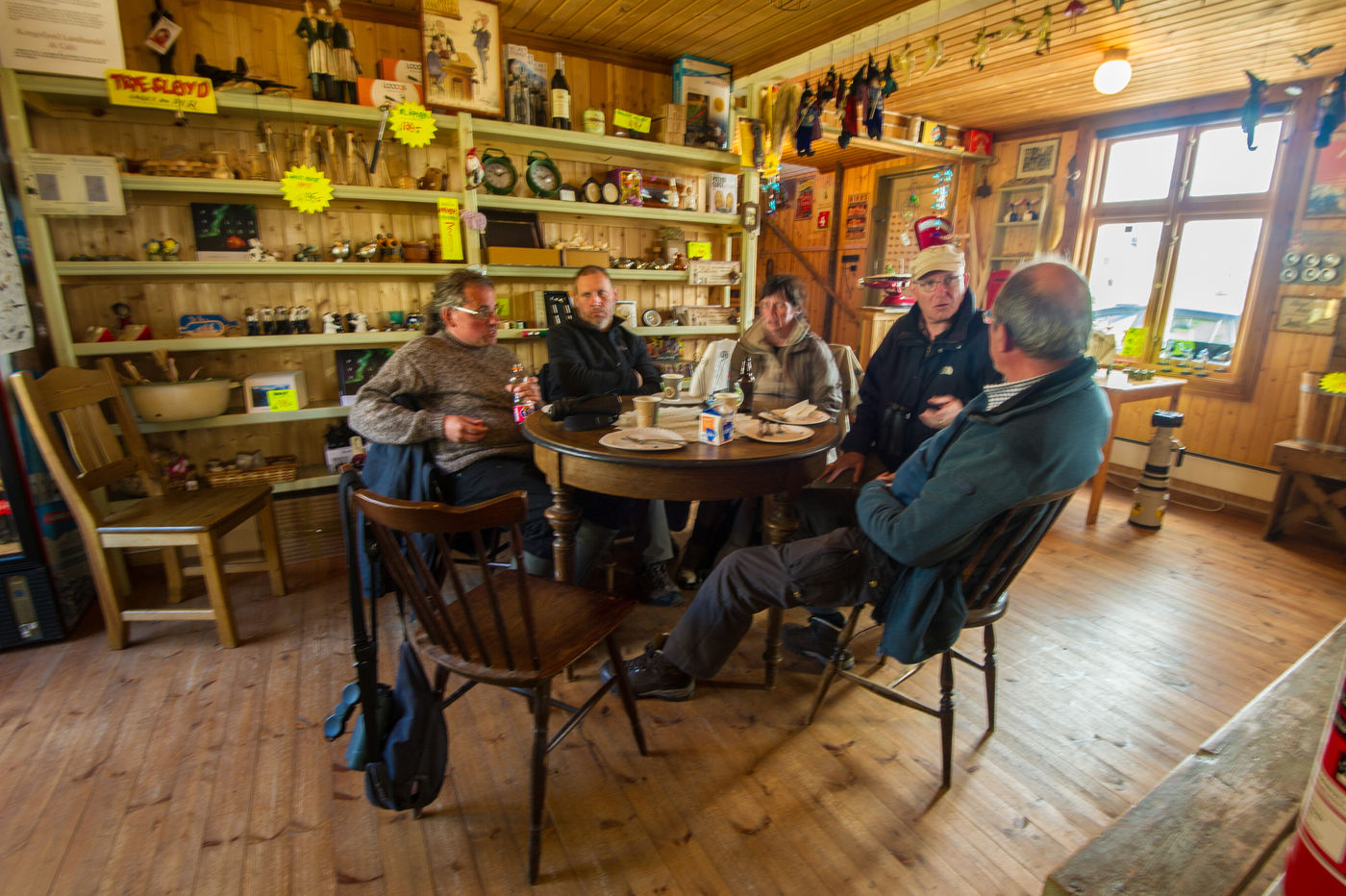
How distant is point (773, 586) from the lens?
168 centimetres

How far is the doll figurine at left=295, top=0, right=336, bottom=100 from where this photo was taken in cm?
276

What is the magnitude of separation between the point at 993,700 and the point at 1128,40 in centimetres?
352

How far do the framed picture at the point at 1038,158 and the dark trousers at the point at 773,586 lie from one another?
480 centimetres

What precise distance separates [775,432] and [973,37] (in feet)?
9.37

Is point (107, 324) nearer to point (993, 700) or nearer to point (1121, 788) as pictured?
point (993, 700)

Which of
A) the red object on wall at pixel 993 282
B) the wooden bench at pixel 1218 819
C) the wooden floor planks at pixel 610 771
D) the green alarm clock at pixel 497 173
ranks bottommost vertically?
the wooden floor planks at pixel 610 771

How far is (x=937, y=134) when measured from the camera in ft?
16.5

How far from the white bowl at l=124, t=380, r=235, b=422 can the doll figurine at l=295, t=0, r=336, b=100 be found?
1360 mm

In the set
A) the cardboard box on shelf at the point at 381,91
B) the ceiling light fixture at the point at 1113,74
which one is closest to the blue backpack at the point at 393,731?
the cardboard box on shelf at the point at 381,91

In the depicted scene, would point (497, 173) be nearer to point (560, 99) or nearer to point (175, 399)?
point (560, 99)

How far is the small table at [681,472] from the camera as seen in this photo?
5.65 ft

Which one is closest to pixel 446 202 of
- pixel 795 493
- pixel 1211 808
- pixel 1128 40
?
pixel 795 493

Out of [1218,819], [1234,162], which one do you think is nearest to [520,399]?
[1218,819]

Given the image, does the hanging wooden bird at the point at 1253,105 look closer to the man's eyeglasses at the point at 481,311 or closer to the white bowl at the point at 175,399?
the man's eyeglasses at the point at 481,311
